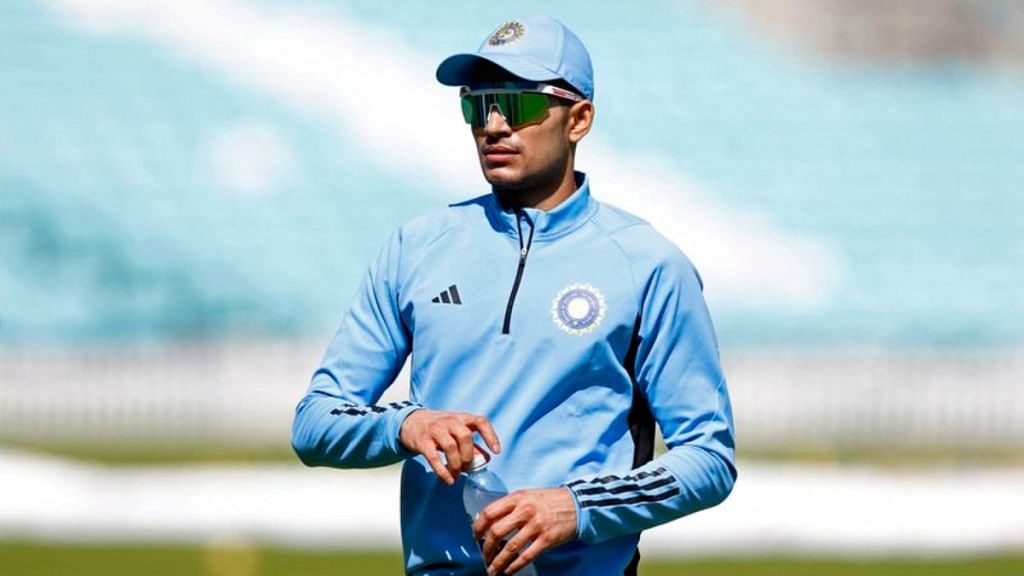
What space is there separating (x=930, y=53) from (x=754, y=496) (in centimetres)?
1161

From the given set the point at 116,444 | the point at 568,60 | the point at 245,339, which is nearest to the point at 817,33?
the point at 245,339

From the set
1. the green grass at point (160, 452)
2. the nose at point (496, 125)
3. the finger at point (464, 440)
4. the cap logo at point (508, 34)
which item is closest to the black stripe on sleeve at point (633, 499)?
the finger at point (464, 440)

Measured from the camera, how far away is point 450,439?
3180 millimetres

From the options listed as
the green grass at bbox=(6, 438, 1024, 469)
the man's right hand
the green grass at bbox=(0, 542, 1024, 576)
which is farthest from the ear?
the green grass at bbox=(6, 438, 1024, 469)

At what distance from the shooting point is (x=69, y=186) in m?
20.1

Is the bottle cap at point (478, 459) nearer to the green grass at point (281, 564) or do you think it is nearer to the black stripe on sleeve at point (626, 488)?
the black stripe on sleeve at point (626, 488)

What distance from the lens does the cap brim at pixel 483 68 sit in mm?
3488

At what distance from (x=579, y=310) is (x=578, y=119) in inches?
17.3

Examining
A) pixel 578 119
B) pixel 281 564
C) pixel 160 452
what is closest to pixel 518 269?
pixel 578 119

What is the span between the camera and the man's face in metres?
3.54

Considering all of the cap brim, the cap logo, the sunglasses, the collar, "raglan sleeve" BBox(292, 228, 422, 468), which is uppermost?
the cap logo

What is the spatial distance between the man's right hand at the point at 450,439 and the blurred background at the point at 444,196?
1123 centimetres

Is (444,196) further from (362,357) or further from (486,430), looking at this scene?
(486,430)

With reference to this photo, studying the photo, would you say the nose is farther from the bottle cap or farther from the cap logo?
the bottle cap
